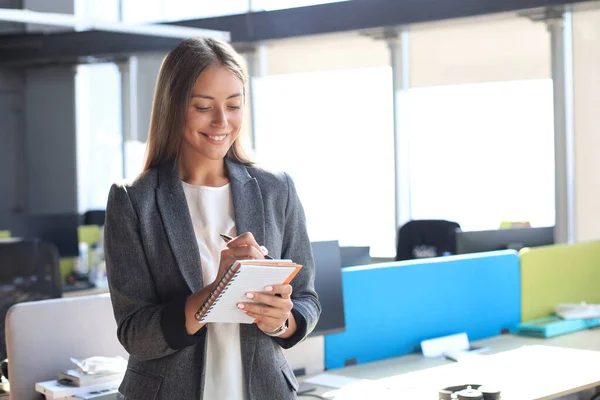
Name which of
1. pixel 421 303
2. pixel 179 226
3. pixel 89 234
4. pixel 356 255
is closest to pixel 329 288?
pixel 421 303

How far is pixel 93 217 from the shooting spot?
25.2 ft

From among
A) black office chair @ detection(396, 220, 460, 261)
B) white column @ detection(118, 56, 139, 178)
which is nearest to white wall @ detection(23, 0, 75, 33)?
white column @ detection(118, 56, 139, 178)

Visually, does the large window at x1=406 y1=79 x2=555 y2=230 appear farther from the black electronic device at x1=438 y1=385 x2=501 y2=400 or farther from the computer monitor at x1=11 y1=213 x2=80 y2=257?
the black electronic device at x1=438 y1=385 x2=501 y2=400

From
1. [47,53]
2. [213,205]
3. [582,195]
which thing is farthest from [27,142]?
[213,205]

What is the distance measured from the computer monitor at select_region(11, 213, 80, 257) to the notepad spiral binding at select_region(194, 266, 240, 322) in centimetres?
518

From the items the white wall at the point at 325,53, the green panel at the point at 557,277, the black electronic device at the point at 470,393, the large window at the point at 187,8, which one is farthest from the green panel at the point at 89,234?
the black electronic device at the point at 470,393

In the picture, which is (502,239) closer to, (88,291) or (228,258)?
(88,291)

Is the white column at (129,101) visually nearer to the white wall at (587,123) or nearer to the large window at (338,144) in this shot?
the large window at (338,144)

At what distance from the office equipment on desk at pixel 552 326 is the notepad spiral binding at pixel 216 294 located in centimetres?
269

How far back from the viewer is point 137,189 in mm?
1552

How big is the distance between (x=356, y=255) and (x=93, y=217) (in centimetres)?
430

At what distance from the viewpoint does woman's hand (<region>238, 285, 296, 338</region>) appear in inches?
57.9

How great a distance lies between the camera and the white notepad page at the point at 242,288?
142 centimetres

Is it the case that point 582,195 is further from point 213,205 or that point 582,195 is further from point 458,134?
point 213,205
